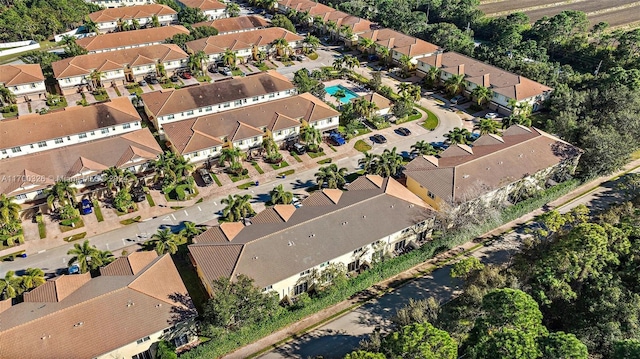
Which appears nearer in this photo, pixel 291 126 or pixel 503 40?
pixel 291 126

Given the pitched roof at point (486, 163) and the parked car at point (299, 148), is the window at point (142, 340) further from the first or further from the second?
the parked car at point (299, 148)

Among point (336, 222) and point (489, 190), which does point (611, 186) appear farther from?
point (336, 222)

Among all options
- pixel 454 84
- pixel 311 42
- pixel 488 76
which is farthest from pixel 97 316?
pixel 311 42

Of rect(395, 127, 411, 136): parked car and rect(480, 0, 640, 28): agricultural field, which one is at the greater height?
rect(480, 0, 640, 28): agricultural field

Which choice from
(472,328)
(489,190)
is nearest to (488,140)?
(489,190)

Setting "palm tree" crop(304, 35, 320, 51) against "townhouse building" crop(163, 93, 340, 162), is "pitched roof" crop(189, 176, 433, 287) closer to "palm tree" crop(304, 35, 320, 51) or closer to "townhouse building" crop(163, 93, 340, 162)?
"townhouse building" crop(163, 93, 340, 162)

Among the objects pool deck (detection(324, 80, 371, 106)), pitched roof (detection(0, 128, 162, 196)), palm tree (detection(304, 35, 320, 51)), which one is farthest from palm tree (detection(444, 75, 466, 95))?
pitched roof (detection(0, 128, 162, 196))
